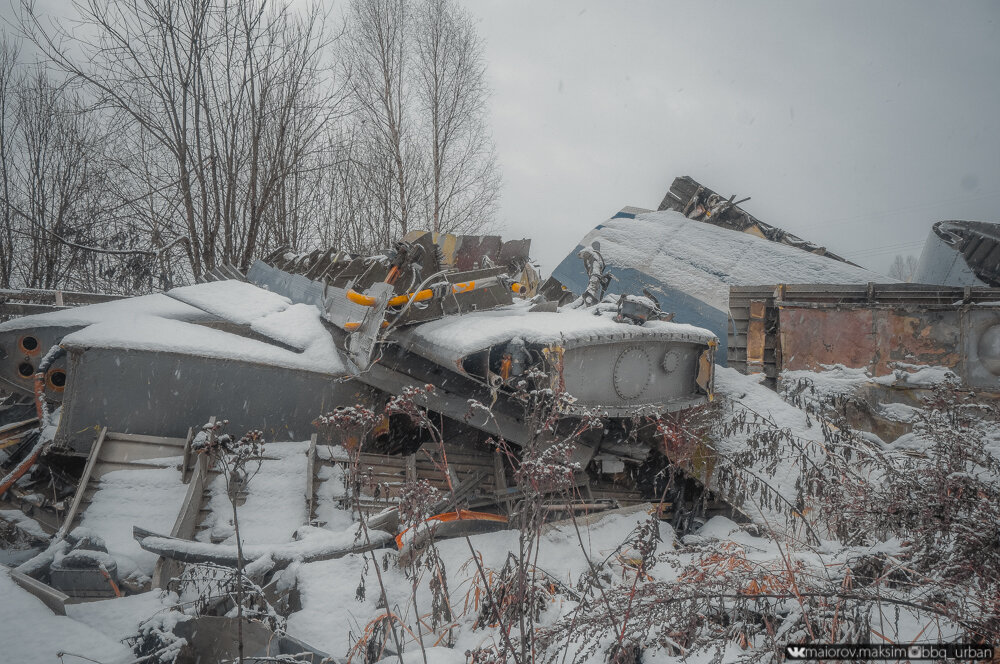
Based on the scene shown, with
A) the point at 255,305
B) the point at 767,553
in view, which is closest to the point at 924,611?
the point at 767,553

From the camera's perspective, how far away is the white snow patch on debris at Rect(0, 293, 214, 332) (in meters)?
4.68

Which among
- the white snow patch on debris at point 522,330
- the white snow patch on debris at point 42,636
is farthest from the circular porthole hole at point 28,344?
the white snow patch on debris at point 42,636

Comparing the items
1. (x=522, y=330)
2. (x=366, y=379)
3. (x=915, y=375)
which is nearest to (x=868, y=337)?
(x=915, y=375)

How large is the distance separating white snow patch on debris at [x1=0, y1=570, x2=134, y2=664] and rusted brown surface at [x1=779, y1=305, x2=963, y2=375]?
5.28 metres

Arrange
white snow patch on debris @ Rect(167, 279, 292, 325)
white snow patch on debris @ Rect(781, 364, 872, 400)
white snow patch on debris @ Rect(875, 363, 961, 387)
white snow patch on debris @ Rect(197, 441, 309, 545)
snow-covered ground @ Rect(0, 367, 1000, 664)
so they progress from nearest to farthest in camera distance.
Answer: snow-covered ground @ Rect(0, 367, 1000, 664) < white snow patch on debris @ Rect(197, 441, 309, 545) < white snow patch on debris @ Rect(875, 363, 961, 387) < white snow patch on debris @ Rect(781, 364, 872, 400) < white snow patch on debris @ Rect(167, 279, 292, 325)

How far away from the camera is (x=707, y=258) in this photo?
8.25 m

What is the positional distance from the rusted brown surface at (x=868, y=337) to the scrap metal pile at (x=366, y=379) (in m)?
0.90

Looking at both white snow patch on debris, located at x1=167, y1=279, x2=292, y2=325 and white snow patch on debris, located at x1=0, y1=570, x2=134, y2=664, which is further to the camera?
white snow patch on debris, located at x1=167, y1=279, x2=292, y2=325

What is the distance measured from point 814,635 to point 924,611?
0.35 metres

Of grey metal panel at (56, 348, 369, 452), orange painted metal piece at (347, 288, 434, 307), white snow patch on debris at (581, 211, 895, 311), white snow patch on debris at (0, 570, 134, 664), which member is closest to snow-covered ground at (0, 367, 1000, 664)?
white snow patch on debris at (0, 570, 134, 664)

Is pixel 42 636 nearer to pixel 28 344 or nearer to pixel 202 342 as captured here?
pixel 202 342

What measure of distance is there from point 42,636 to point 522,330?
2.98 meters

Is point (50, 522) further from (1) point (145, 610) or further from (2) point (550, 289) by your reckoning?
(2) point (550, 289)

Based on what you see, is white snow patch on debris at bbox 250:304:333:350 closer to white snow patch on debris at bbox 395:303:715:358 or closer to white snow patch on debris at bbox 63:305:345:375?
white snow patch on debris at bbox 63:305:345:375
